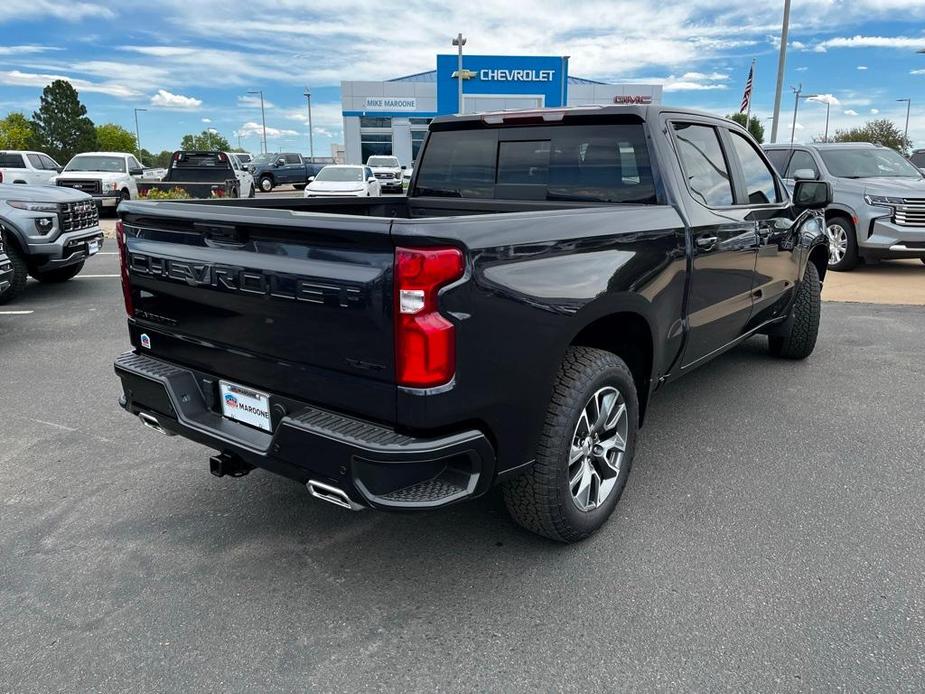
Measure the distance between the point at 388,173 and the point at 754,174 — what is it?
29.5m

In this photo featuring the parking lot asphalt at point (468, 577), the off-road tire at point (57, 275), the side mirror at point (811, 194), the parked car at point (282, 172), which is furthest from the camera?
the parked car at point (282, 172)

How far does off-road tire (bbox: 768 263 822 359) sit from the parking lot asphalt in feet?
4.47

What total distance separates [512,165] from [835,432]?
2.56 meters

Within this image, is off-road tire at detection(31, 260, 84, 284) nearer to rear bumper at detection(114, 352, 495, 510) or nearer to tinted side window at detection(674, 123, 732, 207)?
rear bumper at detection(114, 352, 495, 510)

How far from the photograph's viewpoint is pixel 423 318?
2182 millimetres

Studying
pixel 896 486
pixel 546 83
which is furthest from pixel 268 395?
pixel 546 83

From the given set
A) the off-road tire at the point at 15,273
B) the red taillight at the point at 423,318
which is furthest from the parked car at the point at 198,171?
the red taillight at the point at 423,318

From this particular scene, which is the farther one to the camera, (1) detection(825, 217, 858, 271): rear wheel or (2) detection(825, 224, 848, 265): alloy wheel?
(2) detection(825, 224, 848, 265): alloy wheel

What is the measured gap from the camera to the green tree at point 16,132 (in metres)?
59.4

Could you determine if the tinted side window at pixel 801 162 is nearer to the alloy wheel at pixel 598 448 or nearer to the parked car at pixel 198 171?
the alloy wheel at pixel 598 448

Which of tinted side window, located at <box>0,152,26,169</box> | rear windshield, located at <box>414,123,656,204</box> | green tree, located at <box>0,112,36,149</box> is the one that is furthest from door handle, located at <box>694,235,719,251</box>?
green tree, located at <box>0,112,36,149</box>

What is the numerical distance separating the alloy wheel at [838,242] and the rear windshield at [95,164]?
61.9ft

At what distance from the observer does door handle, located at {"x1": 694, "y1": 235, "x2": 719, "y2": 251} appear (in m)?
3.53

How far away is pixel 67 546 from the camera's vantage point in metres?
3.04
